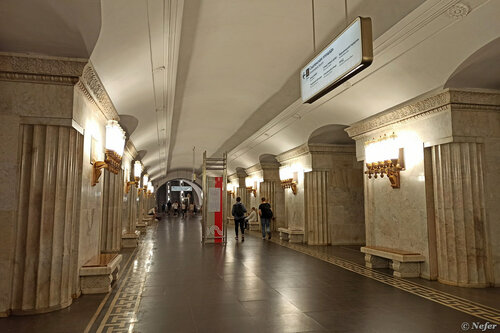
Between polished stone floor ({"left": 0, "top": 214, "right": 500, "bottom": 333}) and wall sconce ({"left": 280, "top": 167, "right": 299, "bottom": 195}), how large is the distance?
4607 mm

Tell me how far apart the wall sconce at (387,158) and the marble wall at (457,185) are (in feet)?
1.13

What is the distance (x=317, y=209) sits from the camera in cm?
1034

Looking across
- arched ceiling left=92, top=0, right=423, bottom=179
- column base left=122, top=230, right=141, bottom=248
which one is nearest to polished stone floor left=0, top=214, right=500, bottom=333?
column base left=122, top=230, right=141, bottom=248

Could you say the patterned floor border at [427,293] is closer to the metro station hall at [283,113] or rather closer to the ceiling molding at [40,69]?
the metro station hall at [283,113]

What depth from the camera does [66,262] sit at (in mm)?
4250

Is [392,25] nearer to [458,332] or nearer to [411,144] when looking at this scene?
[411,144]

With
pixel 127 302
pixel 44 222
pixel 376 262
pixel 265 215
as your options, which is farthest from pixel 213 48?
pixel 265 215

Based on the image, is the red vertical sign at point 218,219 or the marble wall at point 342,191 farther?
the red vertical sign at point 218,219

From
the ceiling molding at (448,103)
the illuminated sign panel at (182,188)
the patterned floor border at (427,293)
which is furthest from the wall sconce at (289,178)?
the illuminated sign panel at (182,188)

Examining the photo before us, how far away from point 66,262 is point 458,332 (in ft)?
14.8

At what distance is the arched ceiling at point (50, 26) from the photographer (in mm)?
3445

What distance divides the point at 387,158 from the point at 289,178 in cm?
525

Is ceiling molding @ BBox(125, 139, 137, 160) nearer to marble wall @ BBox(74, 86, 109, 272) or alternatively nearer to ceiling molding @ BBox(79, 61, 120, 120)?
ceiling molding @ BBox(79, 61, 120, 120)

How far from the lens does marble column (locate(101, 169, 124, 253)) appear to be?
8.05 metres
